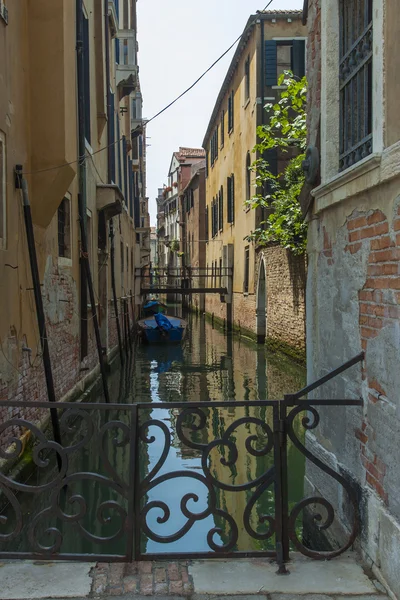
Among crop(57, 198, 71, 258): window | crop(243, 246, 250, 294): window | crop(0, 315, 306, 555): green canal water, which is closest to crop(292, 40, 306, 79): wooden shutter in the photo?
crop(243, 246, 250, 294): window

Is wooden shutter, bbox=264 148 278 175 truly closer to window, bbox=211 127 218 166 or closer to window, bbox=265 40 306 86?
window, bbox=265 40 306 86

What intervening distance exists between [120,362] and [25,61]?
29.7 feet

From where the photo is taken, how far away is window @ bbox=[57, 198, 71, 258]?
794cm

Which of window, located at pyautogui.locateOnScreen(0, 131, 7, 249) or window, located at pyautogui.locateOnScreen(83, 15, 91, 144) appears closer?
window, located at pyautogui.locateOnScreen(0, 131, 7, 249)

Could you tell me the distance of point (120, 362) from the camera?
46.0 feet

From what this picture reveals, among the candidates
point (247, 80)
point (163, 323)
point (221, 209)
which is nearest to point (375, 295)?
point (163, 323)

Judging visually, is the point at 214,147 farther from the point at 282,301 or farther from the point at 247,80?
the point at 282,301

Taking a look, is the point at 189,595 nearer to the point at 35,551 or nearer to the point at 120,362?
the point at 35,551

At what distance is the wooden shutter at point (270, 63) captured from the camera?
1659 centimetres

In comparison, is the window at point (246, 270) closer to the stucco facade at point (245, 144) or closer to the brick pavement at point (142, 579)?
the stucco facade at point (245, 144)

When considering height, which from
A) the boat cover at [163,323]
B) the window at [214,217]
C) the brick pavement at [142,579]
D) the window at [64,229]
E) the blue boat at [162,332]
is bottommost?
the blue boat at [162,332]

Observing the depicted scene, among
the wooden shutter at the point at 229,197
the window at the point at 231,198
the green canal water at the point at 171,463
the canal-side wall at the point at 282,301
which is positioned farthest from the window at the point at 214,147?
the green canal water at the point at 171,463

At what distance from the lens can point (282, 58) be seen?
16.9 metres

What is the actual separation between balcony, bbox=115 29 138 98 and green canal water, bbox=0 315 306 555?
291 inches
